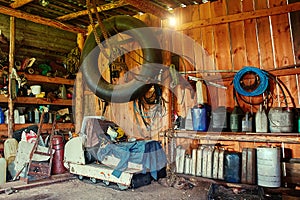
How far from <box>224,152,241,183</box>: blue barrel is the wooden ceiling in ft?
8.05

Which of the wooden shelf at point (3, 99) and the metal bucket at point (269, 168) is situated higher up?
the wooden shelf at point (3, 99)

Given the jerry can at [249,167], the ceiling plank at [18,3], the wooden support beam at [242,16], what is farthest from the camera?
the ceiling plank at [18,3]

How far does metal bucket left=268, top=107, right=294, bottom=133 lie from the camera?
3596 mm

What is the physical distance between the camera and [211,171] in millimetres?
3936

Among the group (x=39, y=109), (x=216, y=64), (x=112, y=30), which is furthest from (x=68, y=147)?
(x=216, y=64)

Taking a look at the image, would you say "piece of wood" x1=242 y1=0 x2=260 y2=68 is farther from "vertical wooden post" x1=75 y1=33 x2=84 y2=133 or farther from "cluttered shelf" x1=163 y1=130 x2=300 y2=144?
"vertical wooden post" x1=75 y1=33 x2=84 y2=133

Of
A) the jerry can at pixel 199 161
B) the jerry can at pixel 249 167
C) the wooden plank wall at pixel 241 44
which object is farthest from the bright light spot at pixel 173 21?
the jerry can at pixel 249 167

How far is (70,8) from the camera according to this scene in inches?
200

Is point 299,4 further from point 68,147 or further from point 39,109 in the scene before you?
point 39,109

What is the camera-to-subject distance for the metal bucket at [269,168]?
354cm

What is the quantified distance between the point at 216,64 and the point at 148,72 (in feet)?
3.53

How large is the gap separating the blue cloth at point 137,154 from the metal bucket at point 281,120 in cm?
161

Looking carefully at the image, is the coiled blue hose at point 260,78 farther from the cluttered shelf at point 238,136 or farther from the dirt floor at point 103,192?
the dirt floor at point 103,192

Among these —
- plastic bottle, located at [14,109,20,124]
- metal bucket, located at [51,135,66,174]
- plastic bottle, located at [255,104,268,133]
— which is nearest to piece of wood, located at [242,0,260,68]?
plastic bottle, located at [255,104,268,133]
